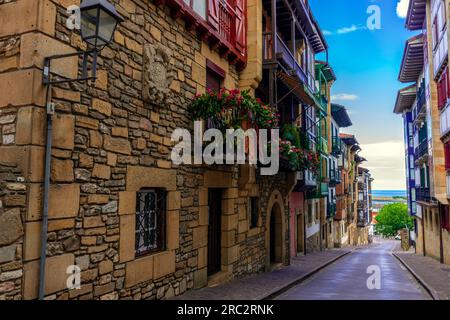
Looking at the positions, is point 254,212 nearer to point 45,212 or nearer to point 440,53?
point 45,212

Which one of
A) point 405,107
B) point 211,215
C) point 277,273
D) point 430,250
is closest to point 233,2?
point 211,215

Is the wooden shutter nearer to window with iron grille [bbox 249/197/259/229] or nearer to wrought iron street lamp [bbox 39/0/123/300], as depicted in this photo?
window with iron grille [bbox 249/197/259/229]

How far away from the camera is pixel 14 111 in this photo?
14.1 ft

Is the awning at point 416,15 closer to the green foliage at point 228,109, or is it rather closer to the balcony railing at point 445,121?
the balcony railing at point 445,121

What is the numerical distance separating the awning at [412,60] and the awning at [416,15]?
0.69 meters

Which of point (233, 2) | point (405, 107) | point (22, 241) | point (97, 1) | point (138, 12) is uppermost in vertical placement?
point (405, 107)

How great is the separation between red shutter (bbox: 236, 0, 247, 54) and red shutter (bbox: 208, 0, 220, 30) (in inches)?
48.1

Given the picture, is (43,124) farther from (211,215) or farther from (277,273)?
(277,273)

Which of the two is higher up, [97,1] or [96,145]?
A: [97,1]

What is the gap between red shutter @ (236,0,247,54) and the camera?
9.77m

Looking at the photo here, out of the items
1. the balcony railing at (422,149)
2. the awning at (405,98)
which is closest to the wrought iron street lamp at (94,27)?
the balcony railing at (422,149)

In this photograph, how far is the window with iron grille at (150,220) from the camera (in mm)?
6175
